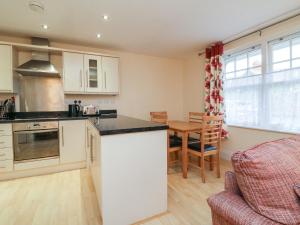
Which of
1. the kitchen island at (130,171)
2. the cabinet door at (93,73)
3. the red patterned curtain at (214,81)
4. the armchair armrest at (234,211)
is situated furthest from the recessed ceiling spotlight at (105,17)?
the armchair armrest at (234,211)

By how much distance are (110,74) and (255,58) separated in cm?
262

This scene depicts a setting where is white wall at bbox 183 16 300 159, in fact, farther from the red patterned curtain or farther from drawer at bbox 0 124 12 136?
drawer at bbox 0 124 12 136

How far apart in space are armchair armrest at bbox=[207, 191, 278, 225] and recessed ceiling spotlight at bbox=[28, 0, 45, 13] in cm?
261

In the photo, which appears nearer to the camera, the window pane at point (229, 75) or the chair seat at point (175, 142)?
the chair seat at point (175, 142)

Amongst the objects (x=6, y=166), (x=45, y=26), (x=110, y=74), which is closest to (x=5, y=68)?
(x=45, y=26)

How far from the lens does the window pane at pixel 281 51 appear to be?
7.91 ft

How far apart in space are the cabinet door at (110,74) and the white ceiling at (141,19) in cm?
34

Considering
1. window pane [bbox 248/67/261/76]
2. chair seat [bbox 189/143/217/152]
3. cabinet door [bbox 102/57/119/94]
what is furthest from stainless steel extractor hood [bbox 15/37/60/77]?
window pane [bbox 248/67/261/76]

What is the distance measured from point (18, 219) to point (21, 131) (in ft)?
4.43

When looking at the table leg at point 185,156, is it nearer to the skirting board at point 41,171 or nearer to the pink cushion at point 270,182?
the pink cushion at point 270,182

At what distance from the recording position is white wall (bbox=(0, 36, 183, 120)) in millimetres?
3707

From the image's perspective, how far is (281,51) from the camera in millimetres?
2477

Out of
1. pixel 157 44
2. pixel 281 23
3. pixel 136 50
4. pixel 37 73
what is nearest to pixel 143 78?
pixel 136 50

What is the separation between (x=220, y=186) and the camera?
2262mm
